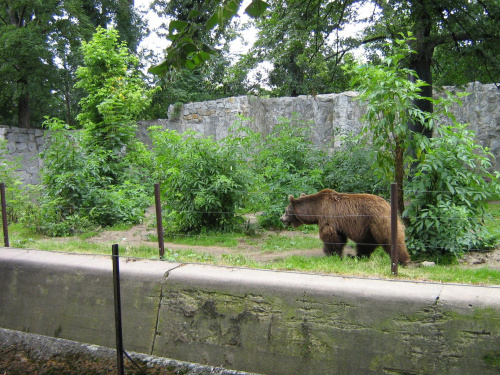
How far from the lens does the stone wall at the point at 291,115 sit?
14.6 m

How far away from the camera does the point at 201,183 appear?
367 inches

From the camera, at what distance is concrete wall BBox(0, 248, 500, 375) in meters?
4.13

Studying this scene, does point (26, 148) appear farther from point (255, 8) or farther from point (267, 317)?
point (255, 8)

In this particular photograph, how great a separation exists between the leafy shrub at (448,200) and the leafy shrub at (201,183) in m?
3.52

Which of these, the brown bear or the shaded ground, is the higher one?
the brown bear

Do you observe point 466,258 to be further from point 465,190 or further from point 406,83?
Answer: point 406,83

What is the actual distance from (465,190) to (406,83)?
5.86 feet

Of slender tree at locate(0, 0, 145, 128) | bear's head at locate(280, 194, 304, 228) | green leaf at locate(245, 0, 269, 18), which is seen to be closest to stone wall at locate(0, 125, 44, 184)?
slender tree at locate(0, 0, 145, 128)

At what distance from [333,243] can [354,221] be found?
0.47 meters

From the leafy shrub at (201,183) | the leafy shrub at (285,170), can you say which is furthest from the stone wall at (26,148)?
the leafy shrub at (285,170)

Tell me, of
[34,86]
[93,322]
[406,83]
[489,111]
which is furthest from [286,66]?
[93,322]

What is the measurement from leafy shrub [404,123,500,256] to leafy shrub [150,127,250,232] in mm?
3523

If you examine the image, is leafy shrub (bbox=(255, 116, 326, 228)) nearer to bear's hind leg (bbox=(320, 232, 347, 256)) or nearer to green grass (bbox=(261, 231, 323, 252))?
green grass (bbox=(261, 231, 323, 252))

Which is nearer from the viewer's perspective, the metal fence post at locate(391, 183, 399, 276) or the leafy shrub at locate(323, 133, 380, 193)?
the metal fence post at locate(391, 183, 399, 276)
